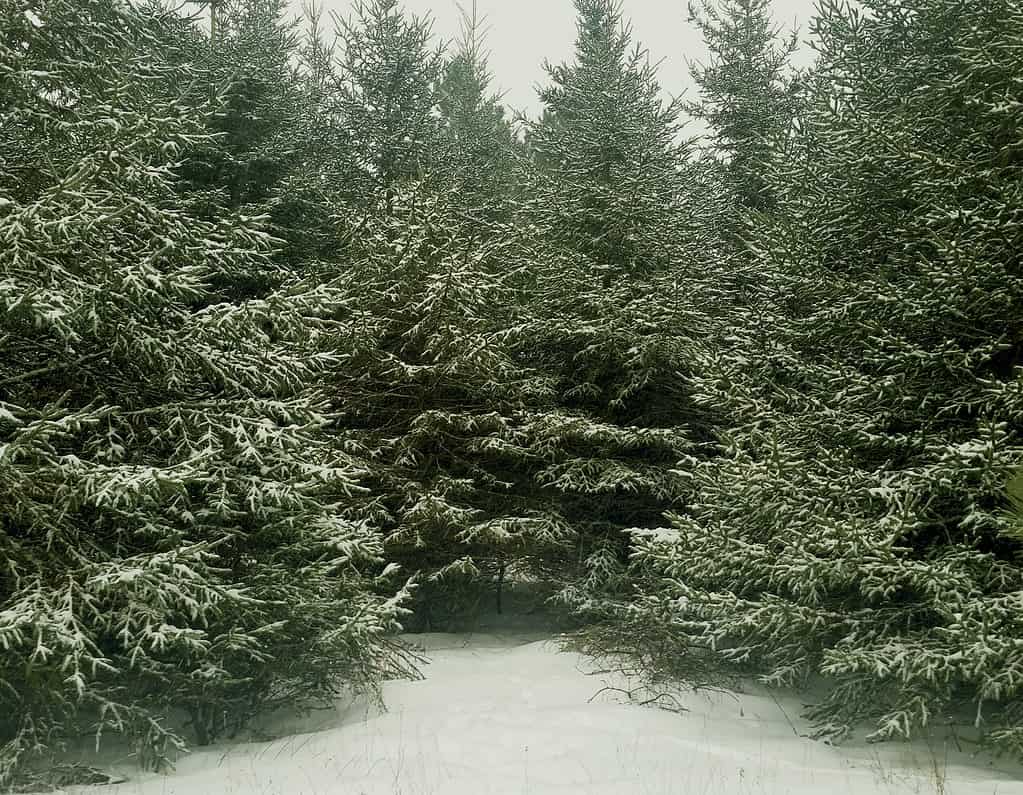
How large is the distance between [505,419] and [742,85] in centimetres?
1217

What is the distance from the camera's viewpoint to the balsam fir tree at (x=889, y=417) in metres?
5.93

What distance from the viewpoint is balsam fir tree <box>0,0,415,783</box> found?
5234 millimetres

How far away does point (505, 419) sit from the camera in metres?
10.3

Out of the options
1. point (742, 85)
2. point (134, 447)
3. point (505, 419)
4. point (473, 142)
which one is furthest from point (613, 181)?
point (134, 447)

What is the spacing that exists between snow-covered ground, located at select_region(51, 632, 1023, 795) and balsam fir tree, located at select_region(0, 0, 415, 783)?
0.50m

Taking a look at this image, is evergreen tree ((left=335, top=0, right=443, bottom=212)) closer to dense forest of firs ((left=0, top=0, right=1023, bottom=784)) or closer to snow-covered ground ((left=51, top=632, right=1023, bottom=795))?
dense forest of firs ((left=0, top=0, right=1023, bottom=784))

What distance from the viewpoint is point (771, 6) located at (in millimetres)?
19656

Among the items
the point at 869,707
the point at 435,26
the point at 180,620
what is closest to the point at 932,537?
the point at 869,707

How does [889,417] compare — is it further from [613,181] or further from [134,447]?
[613,181]

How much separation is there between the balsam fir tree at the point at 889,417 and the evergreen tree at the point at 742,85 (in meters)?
8.65

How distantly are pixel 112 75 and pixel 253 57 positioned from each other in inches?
301

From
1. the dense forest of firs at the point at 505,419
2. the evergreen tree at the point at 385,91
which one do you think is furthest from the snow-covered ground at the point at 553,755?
the evergreen tree at the point at 385,91

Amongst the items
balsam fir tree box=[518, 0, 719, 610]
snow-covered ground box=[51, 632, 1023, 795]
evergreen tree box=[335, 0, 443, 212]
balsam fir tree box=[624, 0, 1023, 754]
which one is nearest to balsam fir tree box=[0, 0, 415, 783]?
snow-covered ground box=[51, 632, 1023, 795]

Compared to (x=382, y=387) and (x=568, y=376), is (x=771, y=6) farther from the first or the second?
(x=382, y=387)
